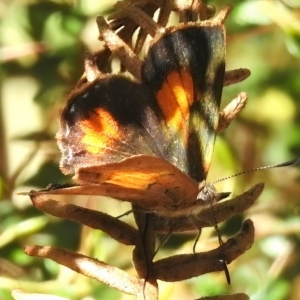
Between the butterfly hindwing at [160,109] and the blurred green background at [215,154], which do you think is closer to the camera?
the butterfly hindwing at [160,109]

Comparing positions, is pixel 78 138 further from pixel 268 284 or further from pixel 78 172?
pixel 268 284

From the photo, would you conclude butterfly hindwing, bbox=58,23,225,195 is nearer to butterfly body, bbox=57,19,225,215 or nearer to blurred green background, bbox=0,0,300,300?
butterfly body, bbox=57,19,225,215

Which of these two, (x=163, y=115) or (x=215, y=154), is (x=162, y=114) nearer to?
(x=163, y=115)

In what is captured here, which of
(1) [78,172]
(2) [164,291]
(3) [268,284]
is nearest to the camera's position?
(1) [78,172]

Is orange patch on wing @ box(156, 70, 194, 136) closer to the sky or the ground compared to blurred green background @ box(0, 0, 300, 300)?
closer to the sky

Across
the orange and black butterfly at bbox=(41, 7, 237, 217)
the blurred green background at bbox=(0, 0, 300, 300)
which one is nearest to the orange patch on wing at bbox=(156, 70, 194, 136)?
the orange and black butterfly at bbox=(41, 7, 237, 217)

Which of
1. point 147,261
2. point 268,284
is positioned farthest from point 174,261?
point 268,284

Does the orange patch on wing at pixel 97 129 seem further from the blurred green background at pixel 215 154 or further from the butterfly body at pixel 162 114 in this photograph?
the blurred green background at pixel 215 154

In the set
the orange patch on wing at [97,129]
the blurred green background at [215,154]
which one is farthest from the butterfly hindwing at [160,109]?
the blurred green background at [215,154]
